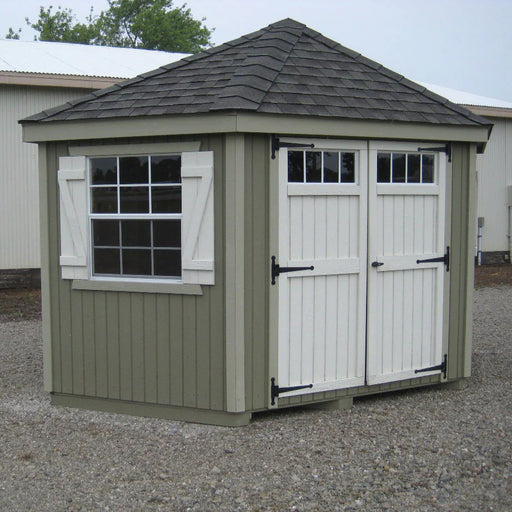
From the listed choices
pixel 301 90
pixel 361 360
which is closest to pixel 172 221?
pixel 301 90

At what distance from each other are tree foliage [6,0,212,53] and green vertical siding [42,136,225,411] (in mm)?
30399

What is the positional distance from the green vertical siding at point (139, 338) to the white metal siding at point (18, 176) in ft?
23.9

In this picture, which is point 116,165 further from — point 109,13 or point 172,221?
point 109,13

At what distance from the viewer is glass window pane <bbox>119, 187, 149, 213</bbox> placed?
5.98 m

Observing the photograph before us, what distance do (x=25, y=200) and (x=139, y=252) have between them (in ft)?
26.0

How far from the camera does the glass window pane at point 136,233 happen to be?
6016 mm

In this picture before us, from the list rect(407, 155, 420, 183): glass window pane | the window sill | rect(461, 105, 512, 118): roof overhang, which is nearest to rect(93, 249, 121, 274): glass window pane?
the window sill

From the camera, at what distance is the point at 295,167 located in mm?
5891

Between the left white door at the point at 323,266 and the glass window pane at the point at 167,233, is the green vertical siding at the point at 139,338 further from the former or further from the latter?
the left white door at the point at 323,266

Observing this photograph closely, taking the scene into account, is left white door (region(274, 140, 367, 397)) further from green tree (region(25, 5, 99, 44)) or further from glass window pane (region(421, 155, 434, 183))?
green tree (region(25, 5, 99, 44))

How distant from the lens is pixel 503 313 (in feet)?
38.2

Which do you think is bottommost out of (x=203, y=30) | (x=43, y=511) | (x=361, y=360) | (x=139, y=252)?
(x=43, y=511)

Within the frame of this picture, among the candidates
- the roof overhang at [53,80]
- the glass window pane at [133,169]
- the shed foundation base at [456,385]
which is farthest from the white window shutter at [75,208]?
the roof overhang at [53,80]

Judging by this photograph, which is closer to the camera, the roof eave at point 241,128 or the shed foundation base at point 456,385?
the roof eave at point 241,128
